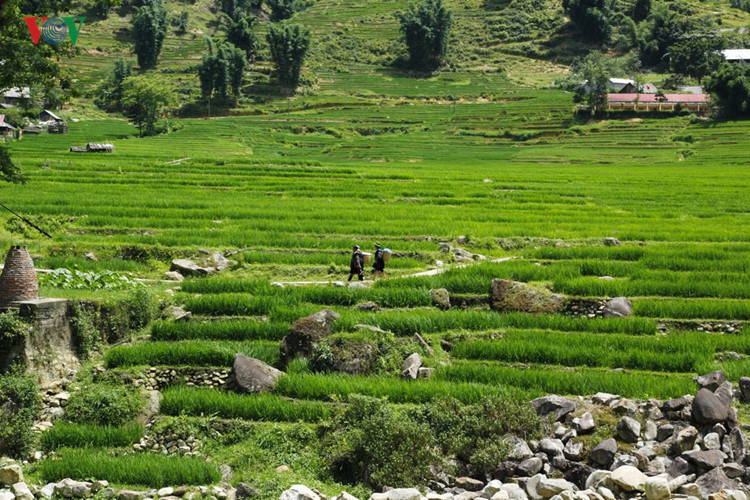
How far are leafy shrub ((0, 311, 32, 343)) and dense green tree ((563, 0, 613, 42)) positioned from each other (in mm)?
105846

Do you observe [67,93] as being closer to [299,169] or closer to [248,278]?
[248,278]

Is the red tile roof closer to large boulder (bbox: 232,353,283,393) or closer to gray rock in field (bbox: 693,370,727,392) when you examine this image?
gray rock in field (bbox: 693,370,727,392)

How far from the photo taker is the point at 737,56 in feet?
280

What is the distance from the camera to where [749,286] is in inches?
551

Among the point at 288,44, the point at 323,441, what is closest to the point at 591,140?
the point at 288,44

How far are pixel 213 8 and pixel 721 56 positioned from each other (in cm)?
8381

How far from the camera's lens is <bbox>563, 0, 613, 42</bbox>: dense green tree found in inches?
4099

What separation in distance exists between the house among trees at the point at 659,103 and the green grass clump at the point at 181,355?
65.5 meters

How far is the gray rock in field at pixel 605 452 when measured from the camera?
25.7 feet

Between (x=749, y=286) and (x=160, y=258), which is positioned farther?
(x=160, y=258)

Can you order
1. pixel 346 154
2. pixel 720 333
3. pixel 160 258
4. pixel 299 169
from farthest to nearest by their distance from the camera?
pixel 346 154 < pixel 299 169 < pixel 160 258 < pixel 720 333

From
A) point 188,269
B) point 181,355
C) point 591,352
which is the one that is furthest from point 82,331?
point 591,352

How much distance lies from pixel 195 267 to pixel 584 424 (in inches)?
375

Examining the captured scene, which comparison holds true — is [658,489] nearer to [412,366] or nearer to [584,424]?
[584,424]
